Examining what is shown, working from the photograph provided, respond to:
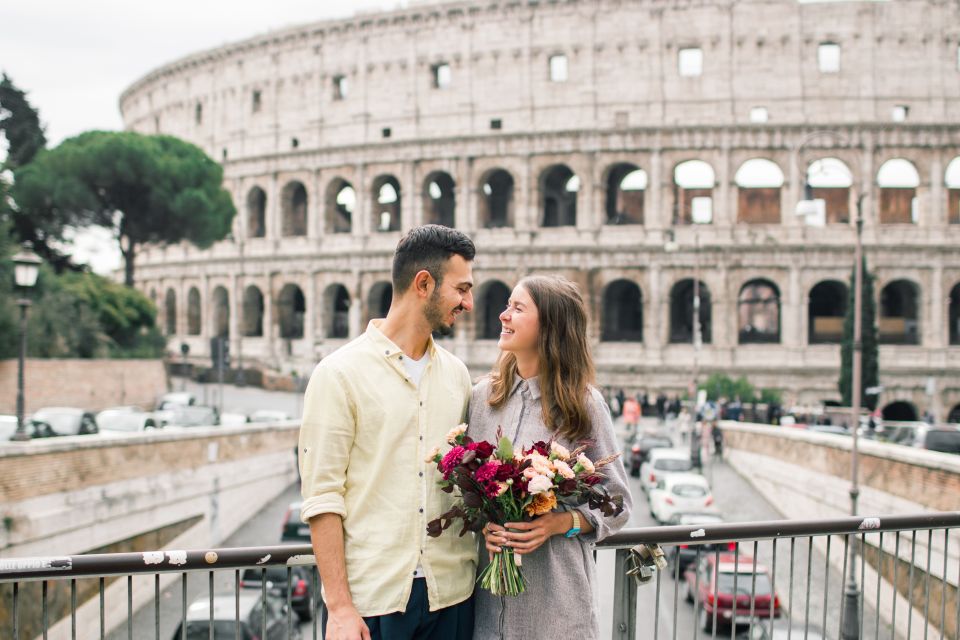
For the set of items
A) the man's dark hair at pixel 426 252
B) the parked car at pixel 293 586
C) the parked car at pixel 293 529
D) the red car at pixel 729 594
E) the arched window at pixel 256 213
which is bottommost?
the parked car at pixel 293 586

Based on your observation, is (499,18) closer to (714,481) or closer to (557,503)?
(714,481)

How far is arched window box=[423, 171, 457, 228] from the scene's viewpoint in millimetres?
33125

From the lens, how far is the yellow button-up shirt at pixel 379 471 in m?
2.68

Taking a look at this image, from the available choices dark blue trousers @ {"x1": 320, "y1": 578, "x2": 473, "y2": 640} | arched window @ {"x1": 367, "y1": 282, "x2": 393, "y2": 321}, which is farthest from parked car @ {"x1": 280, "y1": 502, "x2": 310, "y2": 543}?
arched window @ {"x1": 367, "y1": 282, "x2": 393, "y2": 321}

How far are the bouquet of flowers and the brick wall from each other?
76.0ft

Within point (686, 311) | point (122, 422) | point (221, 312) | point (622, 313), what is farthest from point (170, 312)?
point (686, 311)

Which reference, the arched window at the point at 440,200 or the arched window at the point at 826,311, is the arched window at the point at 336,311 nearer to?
the arched window at the point at 440,200

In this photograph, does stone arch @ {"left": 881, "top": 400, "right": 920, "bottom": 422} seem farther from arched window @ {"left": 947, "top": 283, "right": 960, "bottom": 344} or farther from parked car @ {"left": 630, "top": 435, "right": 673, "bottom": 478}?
parked car @ {"left": 630, "top": 435, "right": 673, "bottom": 478}

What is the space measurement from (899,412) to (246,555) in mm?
31214

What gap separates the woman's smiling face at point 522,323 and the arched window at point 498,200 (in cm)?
2985

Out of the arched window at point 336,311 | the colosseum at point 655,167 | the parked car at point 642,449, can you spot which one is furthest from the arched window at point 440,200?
the parked car at point 642,449

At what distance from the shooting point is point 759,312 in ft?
121

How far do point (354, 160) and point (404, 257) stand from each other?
3183 centimetres

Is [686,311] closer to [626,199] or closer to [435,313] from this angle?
[626,199]
